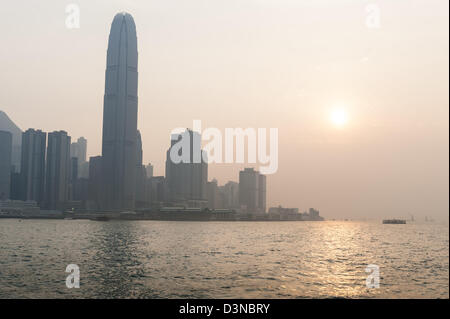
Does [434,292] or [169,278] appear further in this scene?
[169,278]

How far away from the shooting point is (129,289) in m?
44.6

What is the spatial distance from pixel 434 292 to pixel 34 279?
155 ft
